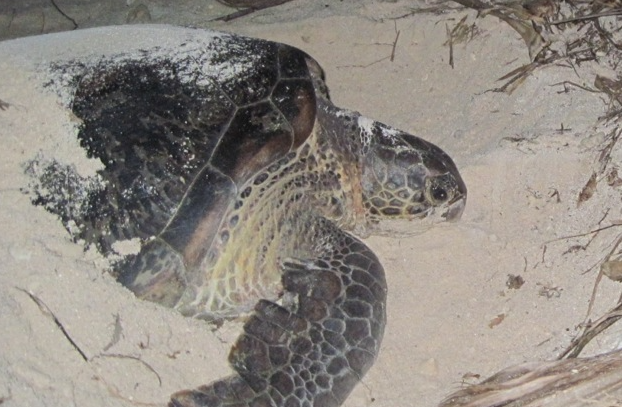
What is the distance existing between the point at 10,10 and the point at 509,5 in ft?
9.11

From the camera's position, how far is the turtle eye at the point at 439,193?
9.33 feet

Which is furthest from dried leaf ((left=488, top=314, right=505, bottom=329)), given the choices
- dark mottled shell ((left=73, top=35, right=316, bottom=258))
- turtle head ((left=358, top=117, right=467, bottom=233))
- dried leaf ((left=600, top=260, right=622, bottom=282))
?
dark mottled shell ((left=73, top=35, right=316, bottom=258))

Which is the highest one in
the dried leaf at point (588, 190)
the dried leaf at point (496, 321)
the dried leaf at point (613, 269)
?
the dried leaf at point (588, 190)

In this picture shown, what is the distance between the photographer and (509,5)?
3482 millimetres

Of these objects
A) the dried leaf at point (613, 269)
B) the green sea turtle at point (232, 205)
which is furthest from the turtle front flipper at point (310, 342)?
the dried leaf at point (613, 269)

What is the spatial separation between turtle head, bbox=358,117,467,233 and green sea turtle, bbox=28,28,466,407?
0.03 metres

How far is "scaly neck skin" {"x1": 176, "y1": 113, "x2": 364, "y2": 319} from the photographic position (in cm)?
245

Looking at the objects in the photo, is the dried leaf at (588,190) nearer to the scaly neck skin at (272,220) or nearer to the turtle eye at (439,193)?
the turtle eye at (439,193)

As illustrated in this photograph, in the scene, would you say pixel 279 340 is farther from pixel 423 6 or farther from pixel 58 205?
pixel 423 6

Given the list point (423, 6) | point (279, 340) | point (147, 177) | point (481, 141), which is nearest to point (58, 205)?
point (147, 177)

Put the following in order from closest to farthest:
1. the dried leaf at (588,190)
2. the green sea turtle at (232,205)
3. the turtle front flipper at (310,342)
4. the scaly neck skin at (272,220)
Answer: the turtle front flipper at (310,342), the green sea turtle at (232,205), the scaly neck skin at (272,220), the dried leaf at (588,190)

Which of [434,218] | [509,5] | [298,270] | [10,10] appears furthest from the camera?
[10,10]

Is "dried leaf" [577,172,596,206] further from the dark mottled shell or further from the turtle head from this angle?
the dark mottled shell

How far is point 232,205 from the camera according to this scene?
2.46 meters
